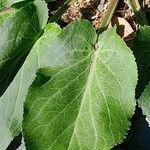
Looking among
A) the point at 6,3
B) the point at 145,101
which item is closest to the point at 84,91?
the point at 145,101

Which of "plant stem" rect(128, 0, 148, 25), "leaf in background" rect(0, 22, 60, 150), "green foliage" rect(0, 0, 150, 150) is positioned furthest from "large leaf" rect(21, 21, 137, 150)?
"plant stem" rect(128, 0, 148, 25)

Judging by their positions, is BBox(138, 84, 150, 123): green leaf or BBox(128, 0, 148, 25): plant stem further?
BBox(128, 0, 148, 25): plant stem

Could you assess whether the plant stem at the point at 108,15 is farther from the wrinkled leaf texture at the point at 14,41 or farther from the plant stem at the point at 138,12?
the wrinkled leaf texture at the point at 14,41

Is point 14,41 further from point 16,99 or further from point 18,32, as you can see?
point 16,99

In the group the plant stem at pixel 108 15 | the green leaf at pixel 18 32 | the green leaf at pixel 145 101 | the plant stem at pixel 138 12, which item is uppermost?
the green leaf at pixel 18 32

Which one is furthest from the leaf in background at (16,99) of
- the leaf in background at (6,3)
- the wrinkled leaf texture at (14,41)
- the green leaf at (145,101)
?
the green leaf at (145,101)

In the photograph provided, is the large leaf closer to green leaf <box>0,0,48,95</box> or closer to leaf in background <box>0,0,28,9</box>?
green leaf <box>0,0,48,95</box>

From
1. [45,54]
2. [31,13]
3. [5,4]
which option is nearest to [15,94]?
[45,54]
